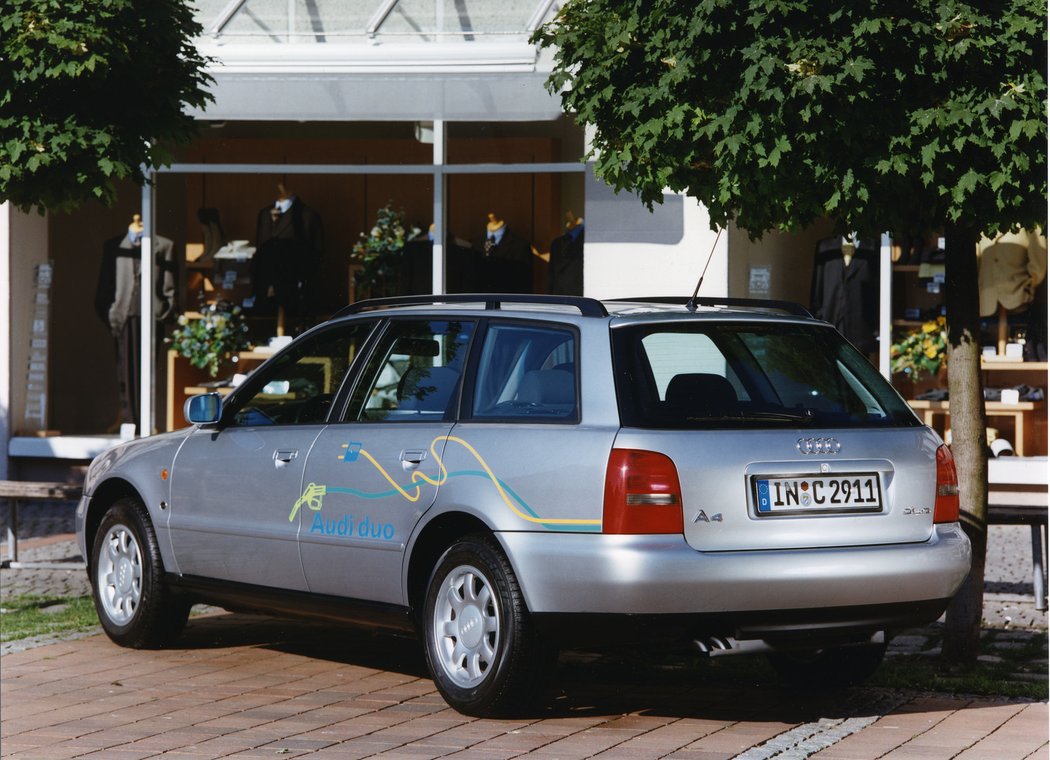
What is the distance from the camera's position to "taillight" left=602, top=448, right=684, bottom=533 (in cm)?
581

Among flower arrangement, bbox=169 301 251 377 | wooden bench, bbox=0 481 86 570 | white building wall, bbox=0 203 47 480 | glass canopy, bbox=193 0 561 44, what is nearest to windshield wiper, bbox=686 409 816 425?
wooden bench, bbox=0 481 86 570

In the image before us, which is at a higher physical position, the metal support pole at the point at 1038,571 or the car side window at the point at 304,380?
the car side window at the point at 304,380

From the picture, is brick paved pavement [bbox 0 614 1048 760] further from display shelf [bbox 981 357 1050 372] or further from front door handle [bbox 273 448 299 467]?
display shelf [bbox 981 357 1050 372]

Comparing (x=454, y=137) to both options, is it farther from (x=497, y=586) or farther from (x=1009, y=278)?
(x=497, y=586)

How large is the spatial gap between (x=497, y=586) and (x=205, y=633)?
2.87m

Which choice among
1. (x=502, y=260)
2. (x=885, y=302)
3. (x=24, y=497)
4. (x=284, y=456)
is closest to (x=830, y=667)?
(x=284, y=456)

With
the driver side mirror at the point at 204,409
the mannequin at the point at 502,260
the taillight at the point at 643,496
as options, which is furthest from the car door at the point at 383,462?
the mannequin at the point at 502,260

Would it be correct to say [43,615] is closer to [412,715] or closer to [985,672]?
[412,715]

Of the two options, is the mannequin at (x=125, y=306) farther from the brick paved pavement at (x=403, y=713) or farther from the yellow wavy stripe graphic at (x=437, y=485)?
the yellow wavy stripe graphic at (x=437, y=485)

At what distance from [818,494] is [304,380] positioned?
2524 mm

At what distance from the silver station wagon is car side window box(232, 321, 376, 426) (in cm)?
2

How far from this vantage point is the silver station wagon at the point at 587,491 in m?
5.87

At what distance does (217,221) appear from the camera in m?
15.4

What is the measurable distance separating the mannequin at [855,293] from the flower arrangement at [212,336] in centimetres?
510
